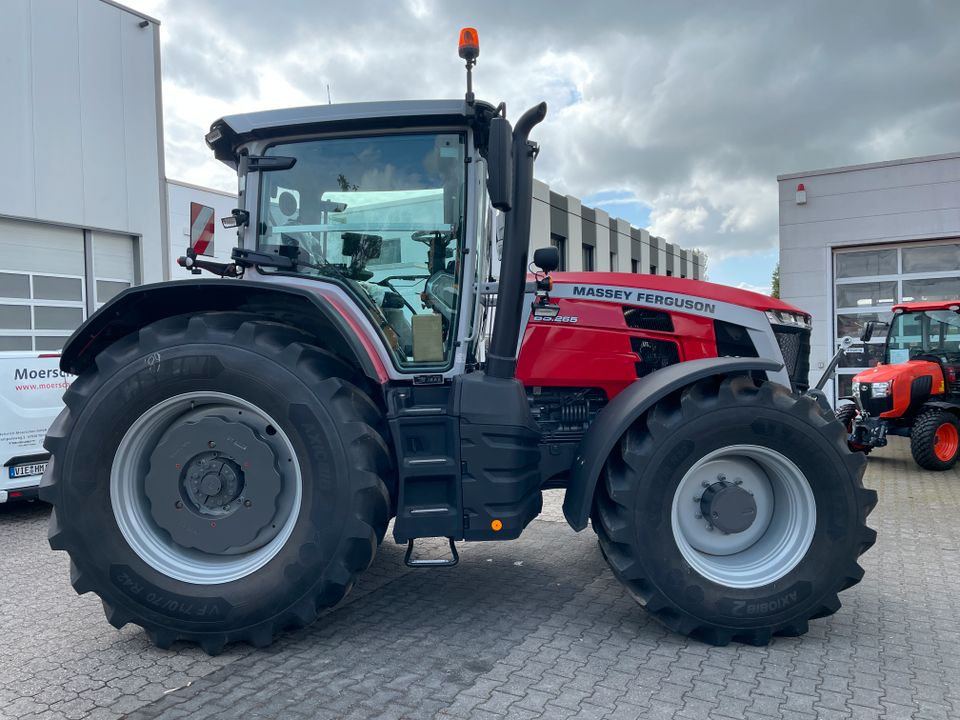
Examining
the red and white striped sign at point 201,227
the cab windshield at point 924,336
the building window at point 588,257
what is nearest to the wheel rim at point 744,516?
the red and white striped sign at point 201,227

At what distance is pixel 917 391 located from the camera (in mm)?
9055

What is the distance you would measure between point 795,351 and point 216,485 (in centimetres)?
347

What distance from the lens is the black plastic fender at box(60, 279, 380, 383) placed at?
3434mm

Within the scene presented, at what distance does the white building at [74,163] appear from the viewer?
476 inches

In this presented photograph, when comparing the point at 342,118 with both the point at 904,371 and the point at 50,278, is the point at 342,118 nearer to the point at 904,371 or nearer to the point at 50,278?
the point at 904,371

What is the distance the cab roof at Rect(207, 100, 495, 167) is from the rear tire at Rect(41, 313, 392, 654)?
1.06 m

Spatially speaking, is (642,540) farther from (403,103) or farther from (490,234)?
(403,103)

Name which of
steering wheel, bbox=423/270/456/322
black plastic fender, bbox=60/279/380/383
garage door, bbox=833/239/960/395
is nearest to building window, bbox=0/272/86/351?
black plastic fender, bbox=60/279/380/383

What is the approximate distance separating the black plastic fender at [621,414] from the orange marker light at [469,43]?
1.83 metres

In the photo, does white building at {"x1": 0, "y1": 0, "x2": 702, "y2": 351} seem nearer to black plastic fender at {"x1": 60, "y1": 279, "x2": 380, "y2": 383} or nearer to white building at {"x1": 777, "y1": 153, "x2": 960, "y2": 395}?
black plastic fender at {"x1": 60, "y1": 279, "x2": 380, "y2": 383}

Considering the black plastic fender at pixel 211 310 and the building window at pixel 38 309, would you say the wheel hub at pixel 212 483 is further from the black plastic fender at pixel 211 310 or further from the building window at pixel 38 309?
the building window at pixel 38 309

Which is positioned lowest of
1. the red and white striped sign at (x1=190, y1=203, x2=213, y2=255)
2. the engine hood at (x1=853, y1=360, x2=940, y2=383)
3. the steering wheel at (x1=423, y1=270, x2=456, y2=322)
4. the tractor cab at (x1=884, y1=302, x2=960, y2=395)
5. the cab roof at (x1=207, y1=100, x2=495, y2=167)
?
the engine hood at (x1=853, y1=360, x2=940, y2=383)

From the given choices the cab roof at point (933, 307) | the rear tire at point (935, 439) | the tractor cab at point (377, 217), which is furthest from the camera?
the cab roof at point (933, 307)

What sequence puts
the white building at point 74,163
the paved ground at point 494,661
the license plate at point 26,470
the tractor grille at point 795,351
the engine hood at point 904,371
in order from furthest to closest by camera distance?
1. the white building at point 74,163
2. the engine hood at point 904,371
3. the license plate at point 26,470
4. the tractor grille at point 795,351
5. the paved ground at point 494,661
